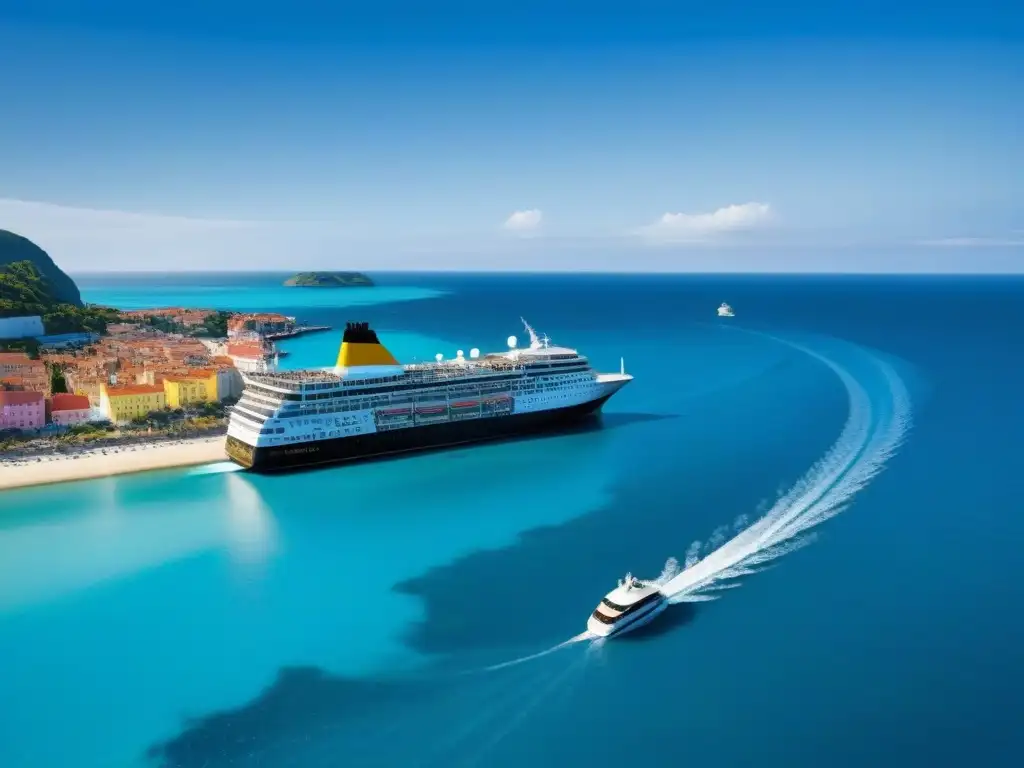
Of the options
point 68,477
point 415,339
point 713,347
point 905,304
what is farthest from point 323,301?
point 68,477

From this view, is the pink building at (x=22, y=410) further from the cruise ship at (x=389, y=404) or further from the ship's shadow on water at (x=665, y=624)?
the ship's shadow on water at (x=665, y=624)

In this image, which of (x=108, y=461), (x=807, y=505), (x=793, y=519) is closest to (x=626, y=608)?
(x=793, y=519)

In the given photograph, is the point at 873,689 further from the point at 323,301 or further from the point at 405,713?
the point at 323,301

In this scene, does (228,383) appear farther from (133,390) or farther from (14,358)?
(14,358)

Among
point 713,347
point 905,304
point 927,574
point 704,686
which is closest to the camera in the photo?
point 704,686

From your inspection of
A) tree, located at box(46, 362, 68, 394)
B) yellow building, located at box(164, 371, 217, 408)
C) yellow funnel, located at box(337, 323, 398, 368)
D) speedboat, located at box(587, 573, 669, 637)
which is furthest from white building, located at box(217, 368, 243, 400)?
speedboat, located at box(587, 573, 669, 637)

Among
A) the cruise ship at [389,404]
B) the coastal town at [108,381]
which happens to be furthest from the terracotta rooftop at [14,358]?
the cruise ship at [389,404]
